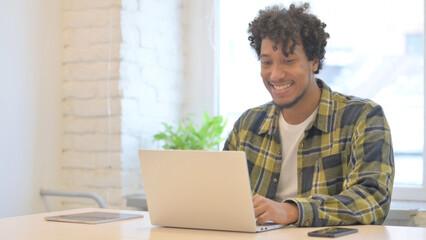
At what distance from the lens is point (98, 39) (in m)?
2.79

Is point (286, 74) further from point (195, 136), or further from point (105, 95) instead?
point (105, 95)

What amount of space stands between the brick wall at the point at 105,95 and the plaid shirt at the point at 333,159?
0.71m

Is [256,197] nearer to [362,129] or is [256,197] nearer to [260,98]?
[362,129]

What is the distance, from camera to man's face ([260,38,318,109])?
2053 millimetres

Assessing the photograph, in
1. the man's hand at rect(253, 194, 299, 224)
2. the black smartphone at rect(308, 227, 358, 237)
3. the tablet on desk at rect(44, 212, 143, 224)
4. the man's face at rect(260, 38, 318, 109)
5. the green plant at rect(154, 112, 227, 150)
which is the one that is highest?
the man's face at rect(260, 38, 318, 109)

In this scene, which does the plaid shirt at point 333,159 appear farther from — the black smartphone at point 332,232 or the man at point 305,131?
the black smartphone at point 332,232

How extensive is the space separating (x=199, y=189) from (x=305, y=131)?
0.63 m

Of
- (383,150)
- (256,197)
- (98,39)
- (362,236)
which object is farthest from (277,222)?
(98,39)

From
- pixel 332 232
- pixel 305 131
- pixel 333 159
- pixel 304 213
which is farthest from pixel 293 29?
pixel 332 232

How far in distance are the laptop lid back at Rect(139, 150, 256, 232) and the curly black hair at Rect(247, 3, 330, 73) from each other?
69cm

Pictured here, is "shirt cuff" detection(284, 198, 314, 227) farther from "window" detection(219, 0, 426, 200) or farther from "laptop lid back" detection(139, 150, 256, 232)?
"window" detection(219, 0, 426, 200)

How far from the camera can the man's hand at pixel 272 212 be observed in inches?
61.8

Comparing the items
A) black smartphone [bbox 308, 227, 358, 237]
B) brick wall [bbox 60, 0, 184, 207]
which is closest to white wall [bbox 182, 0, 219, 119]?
brick wall [bbox 60, 0, 184, 207]

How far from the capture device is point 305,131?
2020 mm
